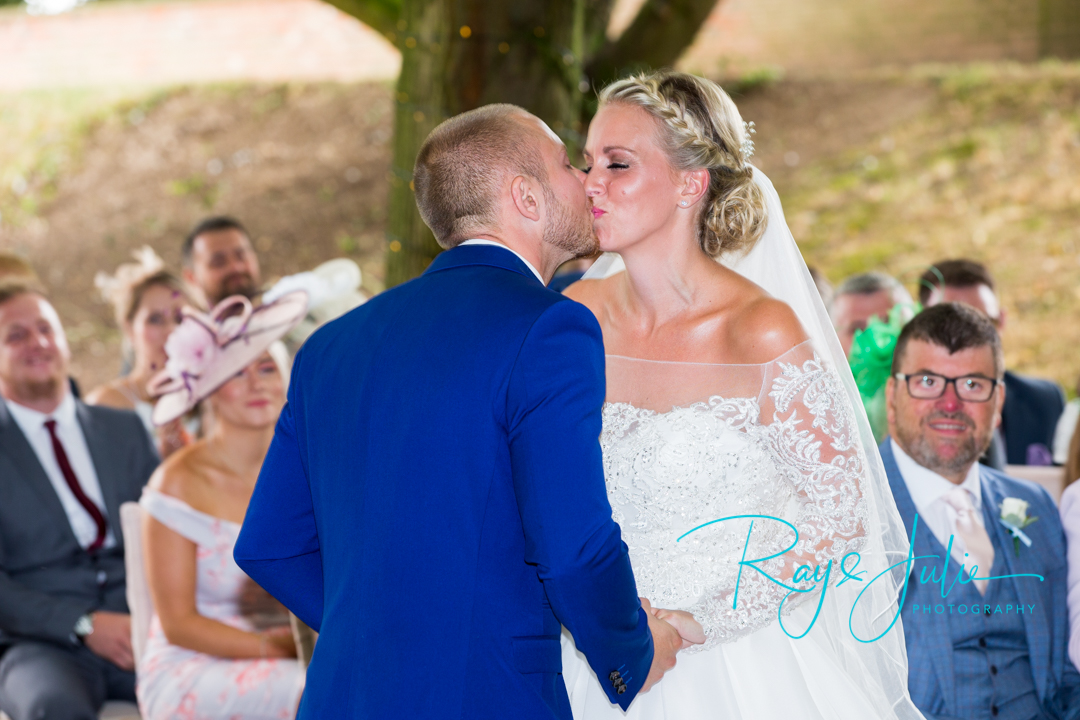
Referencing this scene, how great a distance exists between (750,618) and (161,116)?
1189 centimetres

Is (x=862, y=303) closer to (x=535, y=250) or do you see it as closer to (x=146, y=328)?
(x=535, y=250)

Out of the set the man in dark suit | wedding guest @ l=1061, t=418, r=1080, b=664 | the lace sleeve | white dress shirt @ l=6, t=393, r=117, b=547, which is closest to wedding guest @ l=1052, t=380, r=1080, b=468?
wedding guest @ l=1061, t=418, r=1080, b=664

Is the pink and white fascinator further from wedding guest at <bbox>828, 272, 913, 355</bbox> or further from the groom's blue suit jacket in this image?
wedding guest at <bbox>828, 272, 913, 355</bbox>

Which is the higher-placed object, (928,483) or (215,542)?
(928,483)

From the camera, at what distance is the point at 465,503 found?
5.54ft

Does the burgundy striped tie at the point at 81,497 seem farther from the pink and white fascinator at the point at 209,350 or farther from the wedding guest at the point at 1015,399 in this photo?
the wedding guest at the point at 1015,399

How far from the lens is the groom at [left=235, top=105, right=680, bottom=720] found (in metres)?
1.68

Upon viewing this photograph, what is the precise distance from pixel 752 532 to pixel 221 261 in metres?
4.15

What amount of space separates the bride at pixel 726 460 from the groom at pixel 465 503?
0.49 meters

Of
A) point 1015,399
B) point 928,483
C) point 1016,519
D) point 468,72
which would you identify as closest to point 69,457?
point 468,72

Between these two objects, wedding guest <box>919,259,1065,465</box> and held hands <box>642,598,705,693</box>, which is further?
wedding guest <box>919,259,1065,465</box>

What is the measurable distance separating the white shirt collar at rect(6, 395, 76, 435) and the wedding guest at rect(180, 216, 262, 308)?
4.35 ft

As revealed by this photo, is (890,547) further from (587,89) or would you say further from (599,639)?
(587,89)

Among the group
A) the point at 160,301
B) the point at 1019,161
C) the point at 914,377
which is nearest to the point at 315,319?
the point at 160,301
